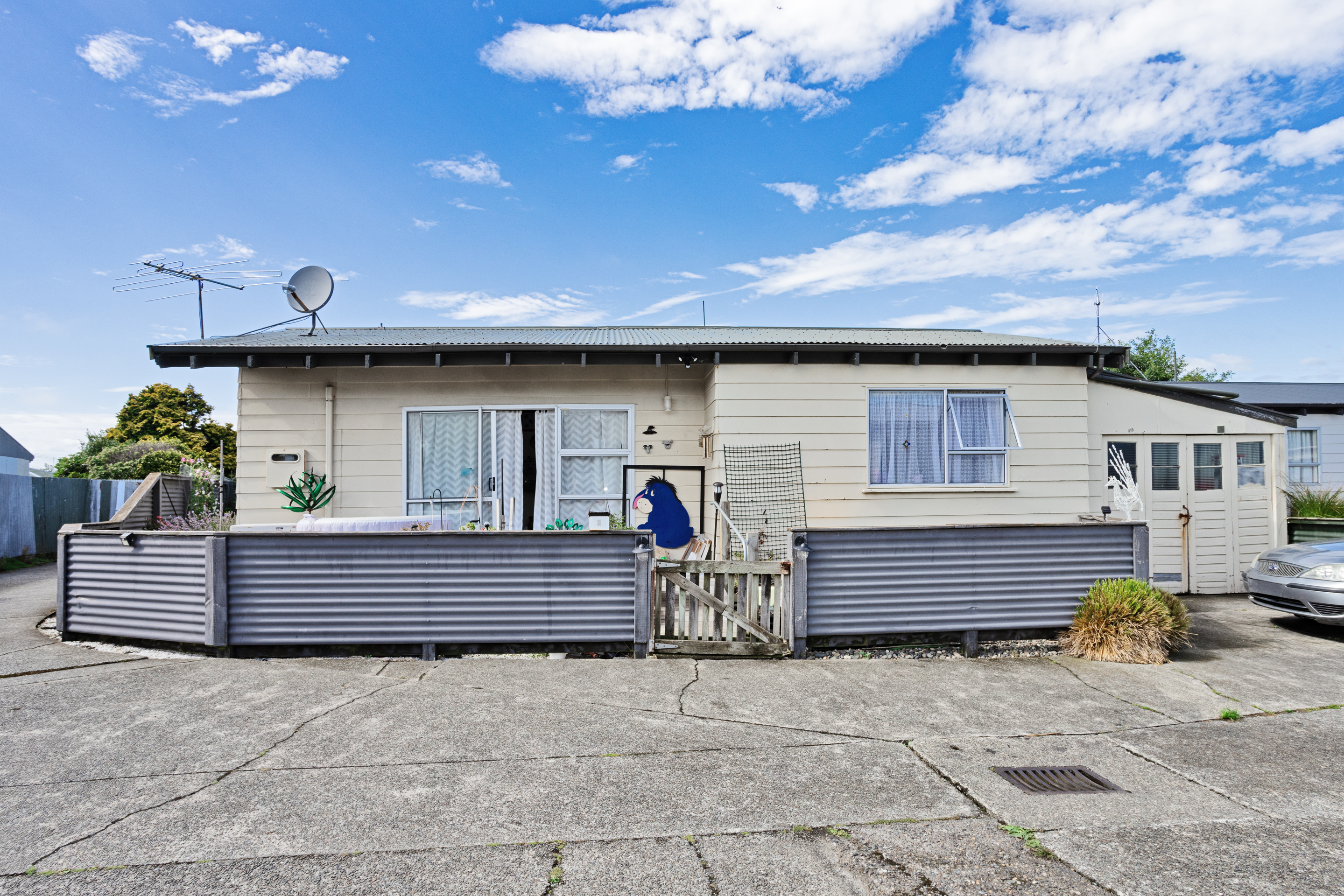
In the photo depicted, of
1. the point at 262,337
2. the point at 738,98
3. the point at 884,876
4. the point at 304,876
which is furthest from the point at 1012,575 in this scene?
the point at 262,337

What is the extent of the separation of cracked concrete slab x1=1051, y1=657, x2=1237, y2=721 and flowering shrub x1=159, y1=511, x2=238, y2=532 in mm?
9176

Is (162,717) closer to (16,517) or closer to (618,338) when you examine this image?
(618,338)

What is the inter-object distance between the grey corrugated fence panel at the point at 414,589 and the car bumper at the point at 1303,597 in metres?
7.06

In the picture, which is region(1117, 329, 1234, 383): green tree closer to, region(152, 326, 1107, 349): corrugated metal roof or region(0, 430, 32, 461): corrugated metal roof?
region(152, 326, 1107, 349): corrugated metal roof

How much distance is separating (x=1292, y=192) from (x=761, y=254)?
11.1 metres

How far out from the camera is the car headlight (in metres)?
6.60

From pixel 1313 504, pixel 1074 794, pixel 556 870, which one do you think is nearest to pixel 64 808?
pixel 556 870

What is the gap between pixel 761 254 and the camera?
14.4m

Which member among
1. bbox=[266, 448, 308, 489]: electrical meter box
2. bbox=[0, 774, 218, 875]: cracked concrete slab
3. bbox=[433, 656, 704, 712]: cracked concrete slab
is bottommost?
bbox=[433, 656, 704, 712]: cracked concrete slab

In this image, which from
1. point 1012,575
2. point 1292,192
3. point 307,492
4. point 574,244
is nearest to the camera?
point 1012,575

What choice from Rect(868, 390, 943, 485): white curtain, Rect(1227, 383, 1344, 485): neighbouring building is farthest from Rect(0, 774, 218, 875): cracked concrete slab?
Rect(1227, 383, 1344, 485): neighbouring building

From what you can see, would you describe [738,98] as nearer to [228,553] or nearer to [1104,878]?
[228,553]

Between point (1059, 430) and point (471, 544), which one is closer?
point (471, 544)

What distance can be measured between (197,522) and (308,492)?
1927mm
